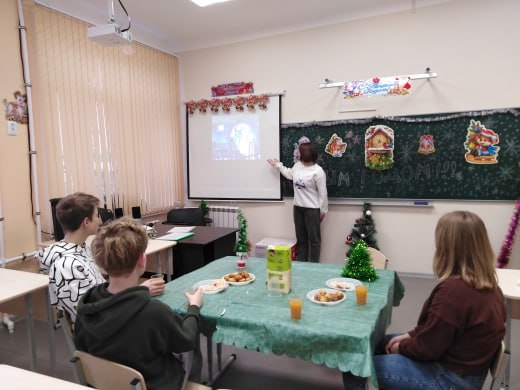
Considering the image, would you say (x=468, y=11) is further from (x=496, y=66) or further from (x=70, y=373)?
(x=70, y=373)

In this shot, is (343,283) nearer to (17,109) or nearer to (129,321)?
(129,321)

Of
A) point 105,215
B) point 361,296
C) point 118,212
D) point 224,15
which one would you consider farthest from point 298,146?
point 361,296

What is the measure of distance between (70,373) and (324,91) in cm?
396

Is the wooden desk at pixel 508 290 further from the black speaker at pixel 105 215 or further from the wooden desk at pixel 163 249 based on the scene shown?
the black speaker at pixel 105 215

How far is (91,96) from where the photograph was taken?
13.2ft

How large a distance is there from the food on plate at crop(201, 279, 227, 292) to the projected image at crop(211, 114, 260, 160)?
3210 mm

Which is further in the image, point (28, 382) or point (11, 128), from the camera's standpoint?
point (11, 128)

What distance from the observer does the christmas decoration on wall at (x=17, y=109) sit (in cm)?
323

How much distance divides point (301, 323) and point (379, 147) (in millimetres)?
3336

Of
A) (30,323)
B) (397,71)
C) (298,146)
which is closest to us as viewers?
(30,323)

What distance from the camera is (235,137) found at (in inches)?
203

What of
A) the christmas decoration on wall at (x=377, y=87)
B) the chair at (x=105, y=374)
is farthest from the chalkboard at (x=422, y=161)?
the chair at (x=105, y=374)

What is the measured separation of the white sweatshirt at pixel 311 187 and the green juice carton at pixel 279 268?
8.63 feet

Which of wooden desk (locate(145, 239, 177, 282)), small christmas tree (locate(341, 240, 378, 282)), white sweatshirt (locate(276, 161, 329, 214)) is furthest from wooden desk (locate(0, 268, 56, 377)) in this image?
white sweatshirt (locate(276, 161, 329, 214))
